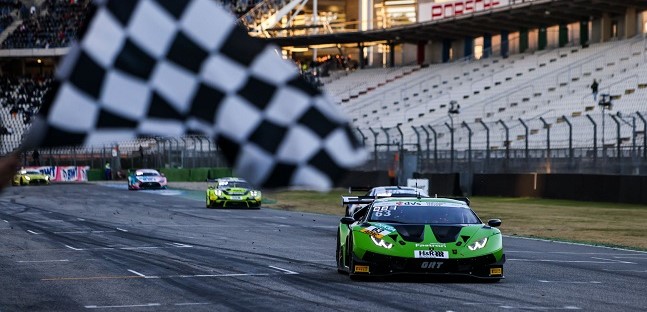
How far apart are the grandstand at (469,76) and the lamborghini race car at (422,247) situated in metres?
20.1

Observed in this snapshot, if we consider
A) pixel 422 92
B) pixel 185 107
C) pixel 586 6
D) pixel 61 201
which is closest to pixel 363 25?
pixel 422 92

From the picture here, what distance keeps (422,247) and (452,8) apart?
214 feet

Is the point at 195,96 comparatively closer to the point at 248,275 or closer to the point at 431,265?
the point at 431,265

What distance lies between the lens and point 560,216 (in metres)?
36.9

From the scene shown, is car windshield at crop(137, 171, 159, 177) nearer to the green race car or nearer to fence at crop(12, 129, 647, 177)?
fence at crop(12, 129, 647, 177)

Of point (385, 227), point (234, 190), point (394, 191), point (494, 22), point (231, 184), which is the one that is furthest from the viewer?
point (494, 22)

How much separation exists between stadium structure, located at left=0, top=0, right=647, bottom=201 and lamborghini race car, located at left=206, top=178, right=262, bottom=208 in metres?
3.07

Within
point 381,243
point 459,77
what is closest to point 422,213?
point 381,243

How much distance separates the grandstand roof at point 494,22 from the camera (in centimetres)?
6962

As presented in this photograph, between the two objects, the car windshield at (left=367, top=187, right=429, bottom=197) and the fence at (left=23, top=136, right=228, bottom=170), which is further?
the fence at (left=23, top=136, right=228, bottom=170)

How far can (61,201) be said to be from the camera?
48375 mm

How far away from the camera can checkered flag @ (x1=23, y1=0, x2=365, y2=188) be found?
4.43 m

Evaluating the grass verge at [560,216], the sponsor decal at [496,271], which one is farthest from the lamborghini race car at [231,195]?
the sponsor decal at [496,271]

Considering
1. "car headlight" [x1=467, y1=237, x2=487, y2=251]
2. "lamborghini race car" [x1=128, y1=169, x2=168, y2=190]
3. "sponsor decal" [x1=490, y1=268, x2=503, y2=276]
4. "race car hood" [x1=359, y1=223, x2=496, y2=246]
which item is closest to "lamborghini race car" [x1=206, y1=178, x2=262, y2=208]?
"lamborghini race car" [x1=128, y1=169, x2=168, y2=190]
